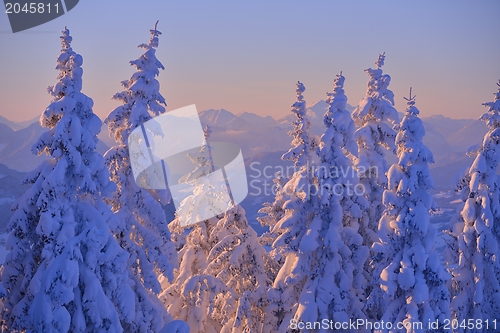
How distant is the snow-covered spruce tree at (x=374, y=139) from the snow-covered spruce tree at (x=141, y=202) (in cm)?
1057

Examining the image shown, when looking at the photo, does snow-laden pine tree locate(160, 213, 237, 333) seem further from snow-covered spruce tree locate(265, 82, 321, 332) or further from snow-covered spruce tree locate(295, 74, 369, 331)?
snow-covered spruce tree locate(295, 74, 369, 331)

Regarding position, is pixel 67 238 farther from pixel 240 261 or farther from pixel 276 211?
pixel 276 211

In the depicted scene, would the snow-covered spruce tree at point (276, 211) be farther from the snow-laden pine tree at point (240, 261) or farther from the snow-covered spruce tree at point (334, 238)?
the snow-covered spruce tree at point (334, 238)

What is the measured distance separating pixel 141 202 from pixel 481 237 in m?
16.2

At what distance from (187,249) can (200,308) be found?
3449 mm

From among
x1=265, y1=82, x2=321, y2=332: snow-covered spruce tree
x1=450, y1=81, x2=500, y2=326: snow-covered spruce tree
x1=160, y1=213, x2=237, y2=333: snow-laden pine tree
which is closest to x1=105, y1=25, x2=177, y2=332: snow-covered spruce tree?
x1=160, y1=213, x2=237, y2=333: snow-laden pine tree

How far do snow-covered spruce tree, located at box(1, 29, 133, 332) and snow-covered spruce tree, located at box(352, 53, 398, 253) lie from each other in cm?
1356

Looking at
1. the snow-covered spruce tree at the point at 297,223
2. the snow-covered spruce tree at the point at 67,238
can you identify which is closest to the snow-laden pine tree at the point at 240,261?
the snow-covered spruce tree at the point at 297,223

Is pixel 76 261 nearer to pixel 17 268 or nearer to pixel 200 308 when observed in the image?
pixel 17 268

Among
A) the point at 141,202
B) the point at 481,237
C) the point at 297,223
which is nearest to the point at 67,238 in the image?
the point at 141,202

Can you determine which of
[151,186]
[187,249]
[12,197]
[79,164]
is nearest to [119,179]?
[151,186]

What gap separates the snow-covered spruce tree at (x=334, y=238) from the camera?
907 inches

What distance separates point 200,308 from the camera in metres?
27.6

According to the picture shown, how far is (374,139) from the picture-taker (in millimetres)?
27359
